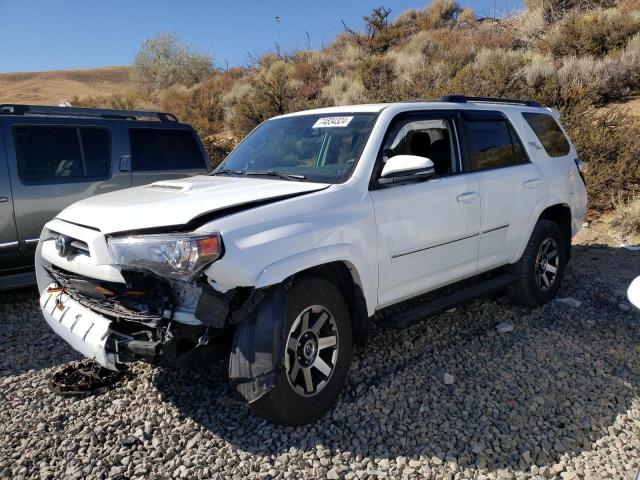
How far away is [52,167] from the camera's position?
5273mm

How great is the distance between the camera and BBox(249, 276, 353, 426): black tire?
2752 mm

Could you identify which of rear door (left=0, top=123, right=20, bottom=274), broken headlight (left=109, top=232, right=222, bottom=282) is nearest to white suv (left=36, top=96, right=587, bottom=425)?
broken headlight (left=109, top=232, right=222, bottom=282)

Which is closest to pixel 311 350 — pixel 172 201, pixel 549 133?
pixel 172 201

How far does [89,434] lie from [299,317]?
1.44m

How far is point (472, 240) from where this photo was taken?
13.2 ft

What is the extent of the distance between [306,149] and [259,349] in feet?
5.62

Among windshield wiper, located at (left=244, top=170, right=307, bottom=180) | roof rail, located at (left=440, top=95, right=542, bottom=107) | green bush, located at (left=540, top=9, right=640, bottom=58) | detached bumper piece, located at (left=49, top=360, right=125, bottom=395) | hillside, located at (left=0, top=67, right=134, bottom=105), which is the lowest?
detached bumper piece, located at (left=49, top=360, right=125, bottom=395)

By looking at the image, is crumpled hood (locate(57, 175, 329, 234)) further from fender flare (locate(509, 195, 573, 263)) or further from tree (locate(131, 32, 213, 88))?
tree (locate(131, 32, 213, 88))

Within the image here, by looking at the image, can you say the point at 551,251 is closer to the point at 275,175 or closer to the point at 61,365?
the point at 275,175

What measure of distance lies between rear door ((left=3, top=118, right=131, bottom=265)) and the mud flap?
345cm

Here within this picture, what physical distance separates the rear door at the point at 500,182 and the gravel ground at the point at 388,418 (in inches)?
30.3

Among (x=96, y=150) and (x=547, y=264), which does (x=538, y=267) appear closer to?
(x=547, y=264)

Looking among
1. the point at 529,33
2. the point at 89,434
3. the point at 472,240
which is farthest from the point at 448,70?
the point at 89,434

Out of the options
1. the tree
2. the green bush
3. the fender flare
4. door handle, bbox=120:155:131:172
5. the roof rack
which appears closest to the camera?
the fender flare
